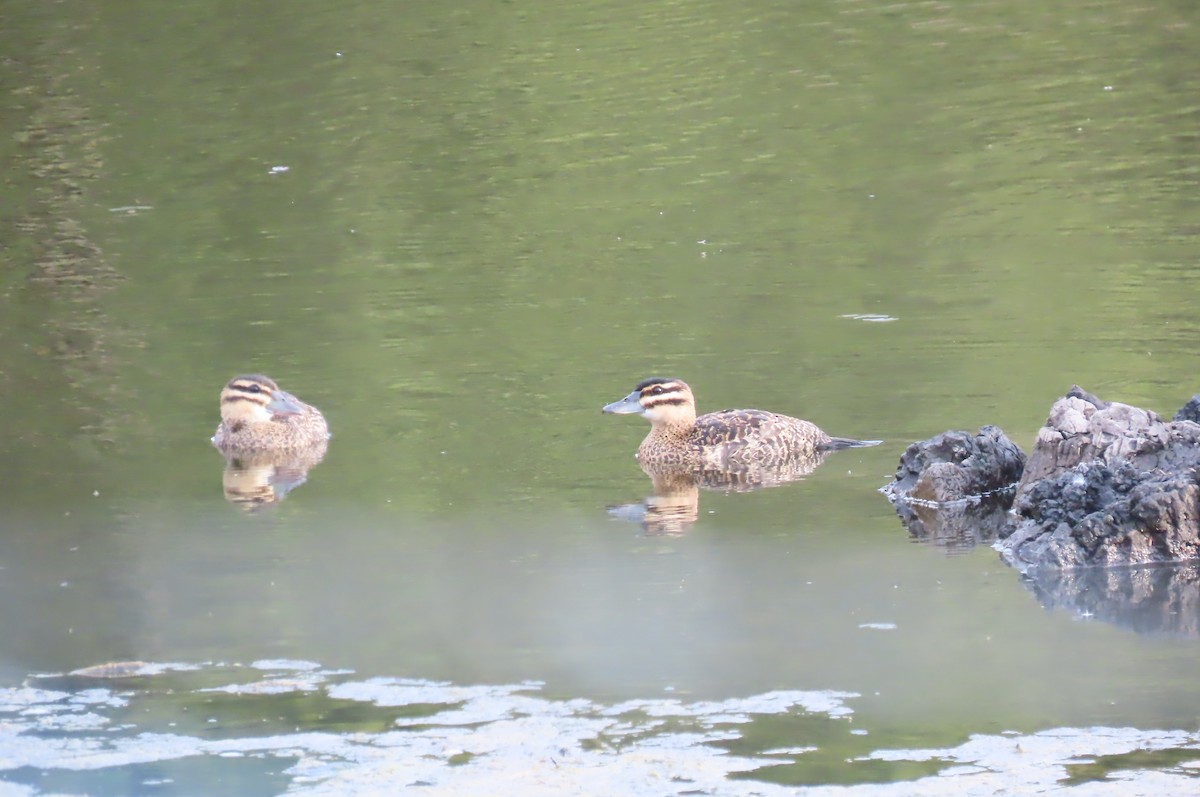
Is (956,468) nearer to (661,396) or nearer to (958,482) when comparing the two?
(958,482)

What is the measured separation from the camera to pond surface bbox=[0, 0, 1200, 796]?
23.0 feet

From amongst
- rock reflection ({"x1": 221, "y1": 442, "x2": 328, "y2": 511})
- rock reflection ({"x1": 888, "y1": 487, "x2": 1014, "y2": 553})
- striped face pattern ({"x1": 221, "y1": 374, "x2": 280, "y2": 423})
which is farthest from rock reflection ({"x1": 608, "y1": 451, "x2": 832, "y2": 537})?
striped face pattern ({"x1": 221, "y1": 374, "x2": 280, "y2": 423})

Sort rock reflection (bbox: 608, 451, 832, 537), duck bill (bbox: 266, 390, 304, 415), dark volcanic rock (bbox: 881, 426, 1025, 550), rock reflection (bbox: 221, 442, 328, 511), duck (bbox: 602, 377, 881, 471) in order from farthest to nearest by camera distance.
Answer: duck bill (bbox: 266, 390, 304, 415) < duck (bbox: 602, 377, 881, 471) < rock reflection (bbox: 221, 442, 328, 511) < rock reflection (bbox: 608, 451, 832, 537) < dark volcanic rock (bbox: 881, 426, 1025, 550)

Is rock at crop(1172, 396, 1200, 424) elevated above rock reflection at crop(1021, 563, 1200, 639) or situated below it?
above

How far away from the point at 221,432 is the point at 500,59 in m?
15.9

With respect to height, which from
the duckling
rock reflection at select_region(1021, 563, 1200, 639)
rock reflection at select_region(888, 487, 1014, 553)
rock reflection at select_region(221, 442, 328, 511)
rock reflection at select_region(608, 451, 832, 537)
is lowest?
rock reflection at select_region(1021, 563, 1200, 639)

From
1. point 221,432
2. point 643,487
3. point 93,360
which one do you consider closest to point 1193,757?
point 643,487

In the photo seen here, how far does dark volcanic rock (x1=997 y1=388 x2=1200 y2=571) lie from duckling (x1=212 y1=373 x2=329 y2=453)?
4385mm

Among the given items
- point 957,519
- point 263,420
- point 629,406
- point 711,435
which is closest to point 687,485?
point 711,435

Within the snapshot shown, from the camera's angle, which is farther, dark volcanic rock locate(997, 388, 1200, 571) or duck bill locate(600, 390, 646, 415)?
duck bill locate(600, 390, 646, 415)

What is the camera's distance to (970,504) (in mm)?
9945

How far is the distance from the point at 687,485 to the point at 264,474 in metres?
2.44

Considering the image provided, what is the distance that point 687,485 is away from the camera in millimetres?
10906

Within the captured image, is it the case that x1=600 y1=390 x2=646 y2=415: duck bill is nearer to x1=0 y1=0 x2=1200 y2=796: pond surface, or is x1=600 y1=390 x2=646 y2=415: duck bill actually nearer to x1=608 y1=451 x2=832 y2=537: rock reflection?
x1=0 y1=0 x2=1200 y2=796: pond surface
